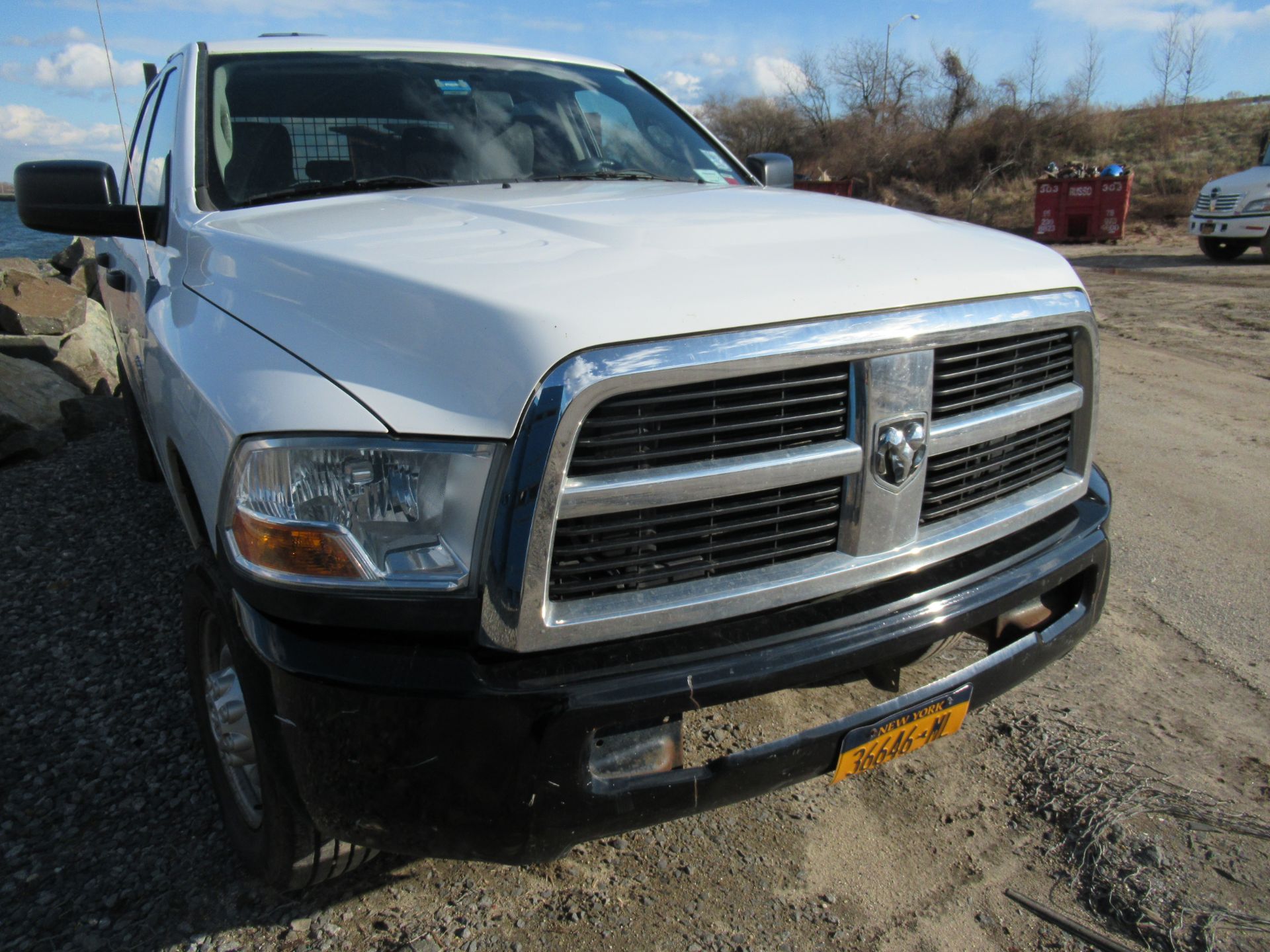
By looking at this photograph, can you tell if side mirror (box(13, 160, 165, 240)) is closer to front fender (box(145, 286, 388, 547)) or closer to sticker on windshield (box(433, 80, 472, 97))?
front fender (box(145, 286, 388, 547))

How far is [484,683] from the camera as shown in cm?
159

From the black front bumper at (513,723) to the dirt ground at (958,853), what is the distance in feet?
1.71

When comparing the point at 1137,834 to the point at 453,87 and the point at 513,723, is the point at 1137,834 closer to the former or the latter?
the point at 513,723

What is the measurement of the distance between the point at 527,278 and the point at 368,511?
1.70 feet

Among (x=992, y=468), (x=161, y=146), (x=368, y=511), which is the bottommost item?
(x=992, y=468)

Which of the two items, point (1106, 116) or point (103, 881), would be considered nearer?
point (103, 881)

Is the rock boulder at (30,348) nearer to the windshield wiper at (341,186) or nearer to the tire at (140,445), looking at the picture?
the tire at (140,445)

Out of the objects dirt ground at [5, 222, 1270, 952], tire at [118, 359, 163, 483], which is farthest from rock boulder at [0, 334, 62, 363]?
dirt ground at [5, 222, 1270, 952]

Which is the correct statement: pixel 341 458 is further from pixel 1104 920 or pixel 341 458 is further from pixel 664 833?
pixel 1104 920

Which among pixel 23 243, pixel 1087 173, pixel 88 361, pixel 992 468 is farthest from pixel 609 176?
pixel 23 243

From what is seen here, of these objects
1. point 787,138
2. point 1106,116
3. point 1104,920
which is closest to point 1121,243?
point 1106,116

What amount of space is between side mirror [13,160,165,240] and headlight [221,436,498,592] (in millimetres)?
1534

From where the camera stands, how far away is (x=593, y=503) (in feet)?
5.30

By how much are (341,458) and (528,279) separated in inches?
18.7
